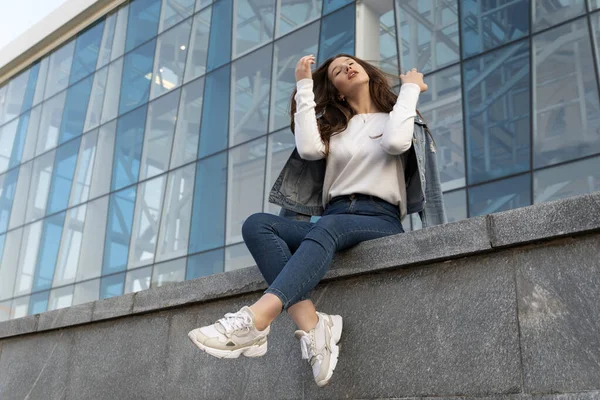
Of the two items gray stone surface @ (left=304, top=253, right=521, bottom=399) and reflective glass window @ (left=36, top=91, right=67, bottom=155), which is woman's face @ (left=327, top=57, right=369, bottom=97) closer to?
gray stone surface @ (left=304, top=253, right=521, bottom=399)

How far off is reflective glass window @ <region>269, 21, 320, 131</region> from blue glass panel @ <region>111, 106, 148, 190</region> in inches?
190

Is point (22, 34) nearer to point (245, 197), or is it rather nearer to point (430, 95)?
point (245, 197)

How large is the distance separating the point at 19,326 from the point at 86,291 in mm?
12384

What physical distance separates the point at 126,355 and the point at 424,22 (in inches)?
380

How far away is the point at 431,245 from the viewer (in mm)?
3268

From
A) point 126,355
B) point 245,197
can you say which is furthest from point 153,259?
point 126,355

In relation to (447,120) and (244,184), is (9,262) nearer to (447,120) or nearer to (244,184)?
(244,184)

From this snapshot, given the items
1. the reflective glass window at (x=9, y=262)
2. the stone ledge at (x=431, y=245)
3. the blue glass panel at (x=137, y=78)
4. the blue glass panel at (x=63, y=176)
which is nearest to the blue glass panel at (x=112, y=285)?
the blue glass panel at (x=63, y=176)

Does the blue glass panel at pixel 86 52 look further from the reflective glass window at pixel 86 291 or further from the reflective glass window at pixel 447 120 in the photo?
the reflective glass window at pixel 447 120

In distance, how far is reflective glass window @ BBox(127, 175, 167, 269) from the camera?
16.5 meters

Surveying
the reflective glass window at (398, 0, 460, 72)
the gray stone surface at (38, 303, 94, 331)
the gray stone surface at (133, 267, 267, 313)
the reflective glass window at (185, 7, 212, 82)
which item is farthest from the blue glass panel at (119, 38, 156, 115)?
the gray stone surface at (133, 267, 267, 313)

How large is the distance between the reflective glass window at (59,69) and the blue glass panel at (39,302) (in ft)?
22.8

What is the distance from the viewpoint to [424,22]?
1262 centimetres

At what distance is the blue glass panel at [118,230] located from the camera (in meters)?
17.2
